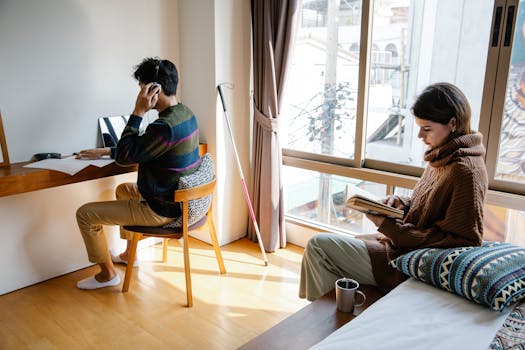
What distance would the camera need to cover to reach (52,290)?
2449 mm

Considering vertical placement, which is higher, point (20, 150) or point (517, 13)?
point (517, 13)

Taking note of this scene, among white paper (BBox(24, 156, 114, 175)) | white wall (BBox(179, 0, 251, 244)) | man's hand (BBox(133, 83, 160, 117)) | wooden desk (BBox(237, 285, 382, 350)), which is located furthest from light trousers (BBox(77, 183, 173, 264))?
wooden desk (BBox(237, 285, 382, 350))

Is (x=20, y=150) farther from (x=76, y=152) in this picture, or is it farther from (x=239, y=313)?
(x=239, y=313)

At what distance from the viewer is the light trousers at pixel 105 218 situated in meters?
2.25

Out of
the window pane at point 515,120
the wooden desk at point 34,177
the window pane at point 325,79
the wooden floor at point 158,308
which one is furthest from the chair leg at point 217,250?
the window pane at point 515,120

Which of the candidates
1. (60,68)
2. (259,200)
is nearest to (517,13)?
(259,200)

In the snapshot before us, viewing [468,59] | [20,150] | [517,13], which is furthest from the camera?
[20,150]

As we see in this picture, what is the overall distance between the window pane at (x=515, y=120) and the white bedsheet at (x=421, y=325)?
3.43 feet

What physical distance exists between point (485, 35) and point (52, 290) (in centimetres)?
269

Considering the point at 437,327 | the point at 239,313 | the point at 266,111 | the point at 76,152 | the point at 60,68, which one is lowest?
the point at 239,313

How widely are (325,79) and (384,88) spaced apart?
1.42 feet

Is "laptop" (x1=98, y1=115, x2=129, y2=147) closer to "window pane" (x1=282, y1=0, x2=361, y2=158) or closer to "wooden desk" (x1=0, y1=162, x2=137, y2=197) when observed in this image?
"wooden desk" (x1=0, y1=162, x2=137, y2=197)

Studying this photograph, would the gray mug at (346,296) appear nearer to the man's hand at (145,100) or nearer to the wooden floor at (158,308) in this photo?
the wooden floor at (158,308)

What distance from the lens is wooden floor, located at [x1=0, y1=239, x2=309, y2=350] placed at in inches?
79.2
